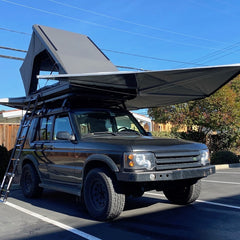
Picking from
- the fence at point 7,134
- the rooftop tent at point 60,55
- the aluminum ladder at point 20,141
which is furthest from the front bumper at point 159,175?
the fence at point 7,134

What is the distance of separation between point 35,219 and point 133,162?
2175 millimetres

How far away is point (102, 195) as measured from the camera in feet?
17.1

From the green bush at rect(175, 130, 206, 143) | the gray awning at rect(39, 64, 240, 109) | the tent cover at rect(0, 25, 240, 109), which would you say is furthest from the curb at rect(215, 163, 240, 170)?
the gray awning at rect(39, 64, 240, 109)

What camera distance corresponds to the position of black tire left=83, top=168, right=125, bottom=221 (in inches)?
195

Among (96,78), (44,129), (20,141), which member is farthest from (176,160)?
(20,141)

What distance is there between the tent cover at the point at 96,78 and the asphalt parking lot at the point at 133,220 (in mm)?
2470

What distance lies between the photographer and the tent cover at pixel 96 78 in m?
6.35

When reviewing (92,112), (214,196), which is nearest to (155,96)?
(92,112)

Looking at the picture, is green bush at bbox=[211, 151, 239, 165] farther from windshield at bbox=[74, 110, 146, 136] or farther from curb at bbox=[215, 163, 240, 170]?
windshield at bbox=[74, 110, 146, 136]

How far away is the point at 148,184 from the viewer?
526cm

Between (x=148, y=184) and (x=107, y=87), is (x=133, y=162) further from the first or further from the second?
(x=107, y=87)

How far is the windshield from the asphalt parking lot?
62.6 inches

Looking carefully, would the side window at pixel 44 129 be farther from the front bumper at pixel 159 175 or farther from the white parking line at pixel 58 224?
the front bumper at pixel 159 175

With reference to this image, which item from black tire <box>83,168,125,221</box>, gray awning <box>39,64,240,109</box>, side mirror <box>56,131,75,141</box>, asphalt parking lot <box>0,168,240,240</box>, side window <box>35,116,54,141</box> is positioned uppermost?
gray awning <box>39,64,240,109</box>
